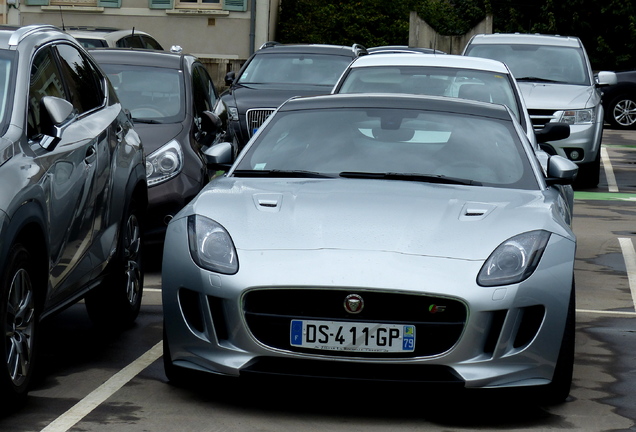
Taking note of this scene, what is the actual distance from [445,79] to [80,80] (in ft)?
15.3

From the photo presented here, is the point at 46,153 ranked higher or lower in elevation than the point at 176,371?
higher

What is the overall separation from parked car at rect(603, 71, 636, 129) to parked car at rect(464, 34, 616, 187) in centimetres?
1012

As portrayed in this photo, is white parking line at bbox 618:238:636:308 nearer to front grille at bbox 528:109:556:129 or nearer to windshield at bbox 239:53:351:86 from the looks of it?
front grille at bbox 528:109:556:129

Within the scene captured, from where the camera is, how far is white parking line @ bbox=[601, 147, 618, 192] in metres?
17.0

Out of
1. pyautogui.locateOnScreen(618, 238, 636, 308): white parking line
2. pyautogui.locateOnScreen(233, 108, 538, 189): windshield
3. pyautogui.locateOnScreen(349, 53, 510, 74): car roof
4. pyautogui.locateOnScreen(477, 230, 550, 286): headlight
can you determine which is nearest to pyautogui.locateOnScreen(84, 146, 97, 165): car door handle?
pyautogui.locateOnScreen(233, 108, 538, 189): windshield

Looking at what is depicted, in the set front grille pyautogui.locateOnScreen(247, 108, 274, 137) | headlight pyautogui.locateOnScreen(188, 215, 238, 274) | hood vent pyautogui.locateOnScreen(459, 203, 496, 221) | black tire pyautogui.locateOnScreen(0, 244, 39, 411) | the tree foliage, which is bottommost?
the tree foliage

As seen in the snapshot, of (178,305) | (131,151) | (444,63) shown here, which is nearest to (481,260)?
(178,305)

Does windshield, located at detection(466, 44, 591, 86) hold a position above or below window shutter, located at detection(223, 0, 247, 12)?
above

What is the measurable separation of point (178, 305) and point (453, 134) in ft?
6.65

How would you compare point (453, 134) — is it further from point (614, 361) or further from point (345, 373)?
point (345, 373)

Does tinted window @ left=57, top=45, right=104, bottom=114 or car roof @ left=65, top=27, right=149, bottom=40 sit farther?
car roof @ left=65, top=27, right=149, bottom=40

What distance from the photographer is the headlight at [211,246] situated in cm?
553

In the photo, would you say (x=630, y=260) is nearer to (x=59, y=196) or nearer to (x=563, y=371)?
(x=563, y=371)

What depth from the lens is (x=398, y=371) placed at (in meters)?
5.38
